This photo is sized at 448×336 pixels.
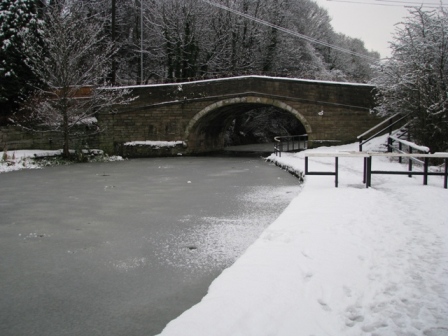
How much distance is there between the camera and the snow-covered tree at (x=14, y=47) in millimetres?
→ 18891

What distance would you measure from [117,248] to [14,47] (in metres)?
17.3

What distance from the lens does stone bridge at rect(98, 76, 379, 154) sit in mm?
20250

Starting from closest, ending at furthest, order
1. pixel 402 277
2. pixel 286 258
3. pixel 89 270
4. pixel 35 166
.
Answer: pixel 402 277 < pixel 286 258 < pixel 89 270 < pixel 35 166

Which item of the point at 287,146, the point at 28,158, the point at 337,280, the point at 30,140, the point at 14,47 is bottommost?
the point at 337,280

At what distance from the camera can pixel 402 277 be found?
12.3 ft

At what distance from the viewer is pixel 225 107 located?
22.7 m

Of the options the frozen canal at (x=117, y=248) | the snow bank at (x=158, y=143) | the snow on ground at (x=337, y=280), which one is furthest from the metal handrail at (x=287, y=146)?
the snow on ground at (x=337, y=280)

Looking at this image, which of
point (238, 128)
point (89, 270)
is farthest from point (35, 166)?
point (238, 128)

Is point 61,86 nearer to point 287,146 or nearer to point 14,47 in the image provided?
point 14,47

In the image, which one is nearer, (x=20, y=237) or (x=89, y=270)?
(x=89, y=270)

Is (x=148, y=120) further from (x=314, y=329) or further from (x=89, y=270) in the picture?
(x=314, y=329)

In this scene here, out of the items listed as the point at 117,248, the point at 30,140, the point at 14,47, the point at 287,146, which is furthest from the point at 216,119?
the point at 117,248

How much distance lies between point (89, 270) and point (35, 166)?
13.7 meters

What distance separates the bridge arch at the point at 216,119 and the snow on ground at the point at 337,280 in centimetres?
1515
